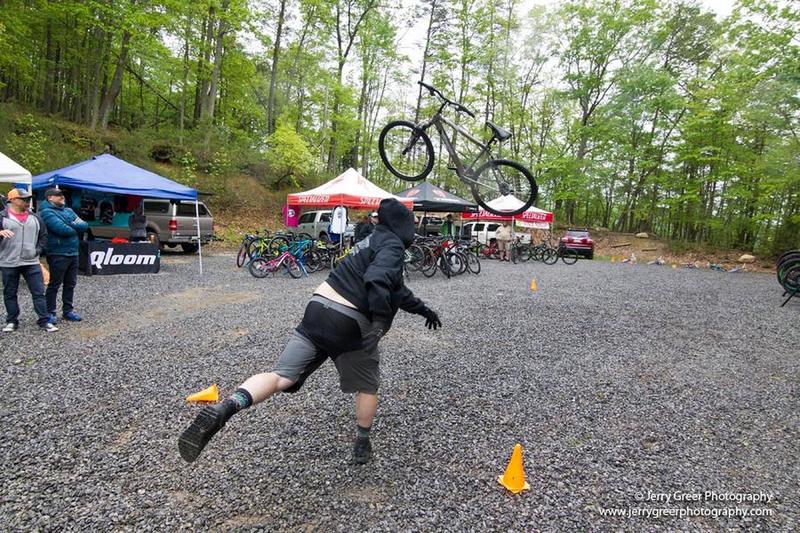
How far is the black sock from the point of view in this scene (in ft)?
6.82

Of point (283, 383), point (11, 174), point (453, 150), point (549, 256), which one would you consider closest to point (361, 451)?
point (283, 383)

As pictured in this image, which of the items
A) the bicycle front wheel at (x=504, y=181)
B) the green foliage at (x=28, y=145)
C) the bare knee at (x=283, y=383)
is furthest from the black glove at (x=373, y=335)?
the green foliage at (x=28, y=145)

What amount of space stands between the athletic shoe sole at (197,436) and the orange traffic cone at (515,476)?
1827 millimetres

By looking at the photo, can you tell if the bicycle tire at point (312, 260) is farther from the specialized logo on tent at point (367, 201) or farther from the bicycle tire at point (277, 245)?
the specialized logo on tent at point (367, 201)

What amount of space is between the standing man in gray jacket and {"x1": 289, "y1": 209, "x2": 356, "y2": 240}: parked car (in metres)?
10.6

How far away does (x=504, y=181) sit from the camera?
3.93m

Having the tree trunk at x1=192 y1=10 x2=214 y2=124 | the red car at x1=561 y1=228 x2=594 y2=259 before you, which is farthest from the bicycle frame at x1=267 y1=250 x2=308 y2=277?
the red car at x1=561 y1=228 x2=594 y2=259

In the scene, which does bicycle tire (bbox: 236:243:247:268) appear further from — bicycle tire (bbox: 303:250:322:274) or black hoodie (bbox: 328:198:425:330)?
black hoodie (bbox: 328:198:425:330)

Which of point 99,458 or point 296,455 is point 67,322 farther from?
point 296,455

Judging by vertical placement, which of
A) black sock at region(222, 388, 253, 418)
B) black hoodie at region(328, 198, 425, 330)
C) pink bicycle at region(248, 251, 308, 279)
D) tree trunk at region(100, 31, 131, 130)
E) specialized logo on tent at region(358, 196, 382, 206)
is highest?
tree trunk at region(100, 31, 131, 130)

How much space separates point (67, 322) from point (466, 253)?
9767 millimetres

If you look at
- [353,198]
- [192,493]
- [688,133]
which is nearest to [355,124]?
[353,198]

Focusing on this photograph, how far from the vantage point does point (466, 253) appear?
1227cm

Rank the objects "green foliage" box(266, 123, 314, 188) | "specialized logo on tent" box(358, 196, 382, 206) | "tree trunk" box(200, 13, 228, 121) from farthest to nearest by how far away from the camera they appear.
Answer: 1. "green foliage" box(266, 123, 314, 188)
2. "tree trunk" box(200, 13, 228, 121)
3. "specialized logo on tent" box(358, 196, 382, 206)
